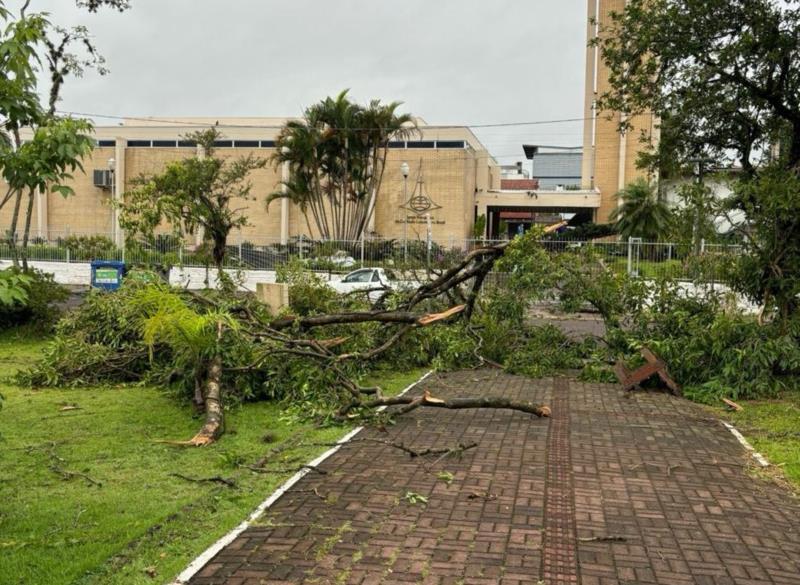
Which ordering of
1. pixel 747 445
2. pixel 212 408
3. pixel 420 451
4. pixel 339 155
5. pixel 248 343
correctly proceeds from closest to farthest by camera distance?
pixel 420 451, pixel 747 445, pixel 212 408, pixel 248 343, pixel 339 155

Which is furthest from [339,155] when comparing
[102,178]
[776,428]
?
[776,428]

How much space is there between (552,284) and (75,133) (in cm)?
885

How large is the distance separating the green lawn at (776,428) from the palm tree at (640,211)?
106 ft

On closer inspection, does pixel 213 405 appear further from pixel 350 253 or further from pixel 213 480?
pixel 350 253

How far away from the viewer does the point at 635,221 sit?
139ft

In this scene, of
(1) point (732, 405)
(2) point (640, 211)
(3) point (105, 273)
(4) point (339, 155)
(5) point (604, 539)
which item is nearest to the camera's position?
(5) point (604, 539)

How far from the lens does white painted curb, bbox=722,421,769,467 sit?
6708 mm

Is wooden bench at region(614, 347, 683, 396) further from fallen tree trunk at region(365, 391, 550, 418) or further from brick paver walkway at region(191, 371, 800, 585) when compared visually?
fallen tree trunk at region(365, 391, 550, 418)

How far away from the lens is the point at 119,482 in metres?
5.85

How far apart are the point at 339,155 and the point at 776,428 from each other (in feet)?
109

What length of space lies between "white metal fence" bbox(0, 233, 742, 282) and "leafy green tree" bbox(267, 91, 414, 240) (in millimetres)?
9011

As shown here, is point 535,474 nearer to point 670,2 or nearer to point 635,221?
point 670,2

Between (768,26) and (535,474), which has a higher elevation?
(768,26)

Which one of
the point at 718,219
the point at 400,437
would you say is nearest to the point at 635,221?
the point at 718,219
